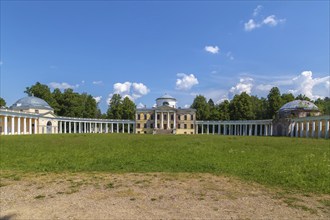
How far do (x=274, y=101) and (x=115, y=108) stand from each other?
5691cm

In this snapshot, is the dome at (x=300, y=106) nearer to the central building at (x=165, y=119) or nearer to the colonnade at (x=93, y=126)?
the central building at (x=165, y=119)

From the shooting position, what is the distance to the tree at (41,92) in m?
99.9

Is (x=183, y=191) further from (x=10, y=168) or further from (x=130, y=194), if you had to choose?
(x=10, y=168)

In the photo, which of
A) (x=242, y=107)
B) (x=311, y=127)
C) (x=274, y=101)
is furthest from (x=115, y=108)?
(x=311, y=127)

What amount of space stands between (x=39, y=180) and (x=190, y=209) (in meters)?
5.81

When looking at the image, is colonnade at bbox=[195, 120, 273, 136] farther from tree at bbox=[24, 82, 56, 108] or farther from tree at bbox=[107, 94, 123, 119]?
tree at bbox=[24, 82, 56, 108]

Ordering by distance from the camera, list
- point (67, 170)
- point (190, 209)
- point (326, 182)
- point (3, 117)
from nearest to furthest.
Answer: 1. point (190, 209)
2. point (326, 182)
3. point (67, 170)
4. point (3, 117)

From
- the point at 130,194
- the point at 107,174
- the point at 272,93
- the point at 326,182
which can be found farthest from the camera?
the point at 272,93

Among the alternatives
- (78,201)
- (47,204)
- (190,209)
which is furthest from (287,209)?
(47,204)

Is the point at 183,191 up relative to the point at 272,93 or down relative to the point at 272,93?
down

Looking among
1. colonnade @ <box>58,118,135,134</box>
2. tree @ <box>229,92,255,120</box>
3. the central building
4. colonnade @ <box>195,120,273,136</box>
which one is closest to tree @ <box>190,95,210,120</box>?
colonnade @ <box>195,120,273,136</box>

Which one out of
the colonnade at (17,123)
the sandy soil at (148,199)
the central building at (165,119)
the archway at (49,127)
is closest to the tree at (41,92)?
the archway at (49,127)

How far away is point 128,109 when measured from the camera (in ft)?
359

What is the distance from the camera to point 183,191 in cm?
859
